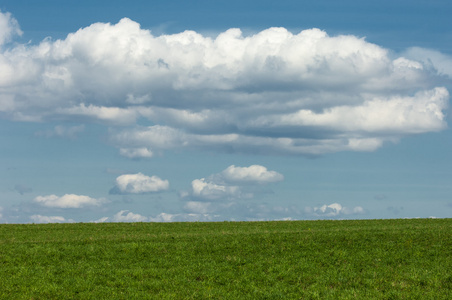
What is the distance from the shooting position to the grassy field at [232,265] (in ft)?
83.8

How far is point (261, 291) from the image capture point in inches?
1003

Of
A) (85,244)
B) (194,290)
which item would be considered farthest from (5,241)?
(194,290)

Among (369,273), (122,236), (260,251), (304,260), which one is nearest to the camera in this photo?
(369,273)

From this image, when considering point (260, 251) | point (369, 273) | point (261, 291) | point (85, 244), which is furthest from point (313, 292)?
point (85, 244)

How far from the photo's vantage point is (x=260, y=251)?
34125 mm

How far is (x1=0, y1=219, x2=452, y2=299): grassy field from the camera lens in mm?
25547

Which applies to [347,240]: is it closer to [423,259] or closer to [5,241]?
[423,259]

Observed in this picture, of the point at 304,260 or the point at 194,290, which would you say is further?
the point at 304,260

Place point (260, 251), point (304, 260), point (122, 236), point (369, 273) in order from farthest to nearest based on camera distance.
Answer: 1. point (122, 236)
2. point (260, 251)
3. point (304, 260)
4. point (369, 273)

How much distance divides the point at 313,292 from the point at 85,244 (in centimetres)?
1812

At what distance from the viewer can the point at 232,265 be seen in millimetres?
30438

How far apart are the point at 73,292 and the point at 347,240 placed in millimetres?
19382

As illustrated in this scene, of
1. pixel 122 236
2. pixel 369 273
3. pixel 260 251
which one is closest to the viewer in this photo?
pixel 369 273

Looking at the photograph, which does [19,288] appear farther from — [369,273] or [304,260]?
[369,273]
